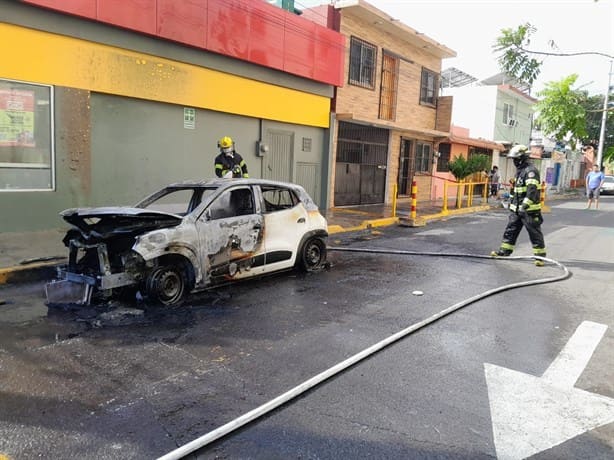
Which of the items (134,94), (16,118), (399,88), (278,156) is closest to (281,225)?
(134,94)

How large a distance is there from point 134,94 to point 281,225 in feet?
16.9

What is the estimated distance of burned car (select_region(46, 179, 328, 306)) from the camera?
17.6ft

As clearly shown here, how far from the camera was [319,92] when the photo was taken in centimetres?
1512

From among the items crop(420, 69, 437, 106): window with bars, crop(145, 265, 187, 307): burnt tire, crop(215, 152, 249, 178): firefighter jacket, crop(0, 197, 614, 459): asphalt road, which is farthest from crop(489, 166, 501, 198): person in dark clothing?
crop(145, 265, 187, 307): burnt tire

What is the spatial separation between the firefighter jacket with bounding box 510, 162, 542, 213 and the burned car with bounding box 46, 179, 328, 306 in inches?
154

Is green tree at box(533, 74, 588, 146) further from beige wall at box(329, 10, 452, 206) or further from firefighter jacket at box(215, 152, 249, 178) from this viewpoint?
beige wall at box(329, 10, 452, 206)

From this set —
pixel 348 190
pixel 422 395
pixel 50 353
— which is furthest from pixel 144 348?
pixel 348 190

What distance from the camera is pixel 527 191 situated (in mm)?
8586

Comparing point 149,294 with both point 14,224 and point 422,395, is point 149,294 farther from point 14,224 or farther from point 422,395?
point 14,224

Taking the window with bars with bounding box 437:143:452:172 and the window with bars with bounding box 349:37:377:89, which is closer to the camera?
the window with bars with bounding box 349:37:377:89

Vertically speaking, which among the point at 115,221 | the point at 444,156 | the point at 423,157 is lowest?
the point at 115,221

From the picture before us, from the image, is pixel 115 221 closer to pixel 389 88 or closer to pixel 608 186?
pixel 389 88

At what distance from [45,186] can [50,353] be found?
5880 mm

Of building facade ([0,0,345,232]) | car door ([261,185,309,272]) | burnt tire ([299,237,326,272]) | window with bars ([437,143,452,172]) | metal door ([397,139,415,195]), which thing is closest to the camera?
car door ([261,185,309,272])
